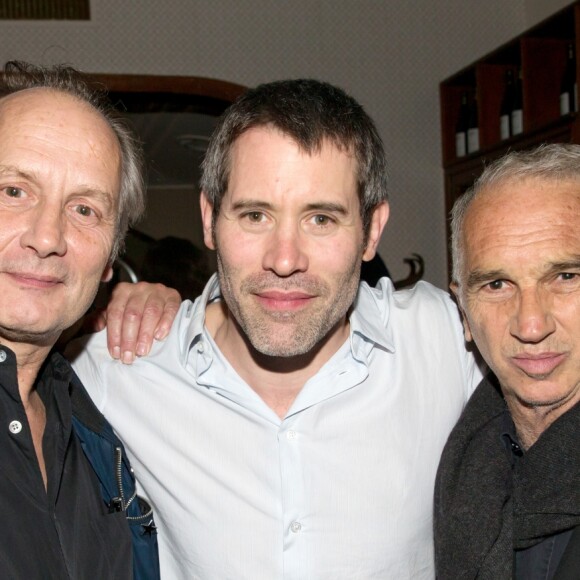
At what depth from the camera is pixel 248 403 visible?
1665 millimetres

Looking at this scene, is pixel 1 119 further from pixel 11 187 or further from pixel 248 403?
pixel 248 403

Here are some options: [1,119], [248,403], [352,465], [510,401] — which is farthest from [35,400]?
[510,401]

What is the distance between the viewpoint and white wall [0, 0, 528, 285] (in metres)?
4.14

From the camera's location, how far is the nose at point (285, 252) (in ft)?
5.12

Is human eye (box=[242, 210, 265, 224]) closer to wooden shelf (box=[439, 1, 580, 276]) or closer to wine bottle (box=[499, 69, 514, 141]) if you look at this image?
wooden shelf (box=[439, 1, 580, 276])

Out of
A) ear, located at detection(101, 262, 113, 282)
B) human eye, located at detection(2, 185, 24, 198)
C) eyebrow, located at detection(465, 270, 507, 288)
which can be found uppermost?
human eye, located at detection(2, 185, 24, 198)

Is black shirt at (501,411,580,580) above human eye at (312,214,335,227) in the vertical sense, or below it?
below

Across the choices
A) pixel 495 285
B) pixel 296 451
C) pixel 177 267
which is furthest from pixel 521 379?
pixel 177 267

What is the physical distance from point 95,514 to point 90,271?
49cm

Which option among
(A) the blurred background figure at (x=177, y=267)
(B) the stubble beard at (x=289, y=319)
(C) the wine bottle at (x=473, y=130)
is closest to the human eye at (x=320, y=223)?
(B) the stubble beard at (x=289, y=319)

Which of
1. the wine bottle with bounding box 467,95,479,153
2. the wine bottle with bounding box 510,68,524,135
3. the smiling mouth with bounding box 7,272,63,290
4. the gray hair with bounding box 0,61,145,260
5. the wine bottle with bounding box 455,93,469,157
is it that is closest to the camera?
the smiling mouth with bounding box 7,272,63,290

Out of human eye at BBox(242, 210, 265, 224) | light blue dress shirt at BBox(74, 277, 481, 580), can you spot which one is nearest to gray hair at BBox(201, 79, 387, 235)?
human eye at BBox(242, 210, 265, 224)

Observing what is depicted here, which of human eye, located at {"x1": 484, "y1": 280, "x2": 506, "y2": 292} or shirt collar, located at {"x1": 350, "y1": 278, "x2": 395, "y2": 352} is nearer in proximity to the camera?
human eye, located at {"x1": 484, "y1": 280, "x2": 506, "y2": 292}

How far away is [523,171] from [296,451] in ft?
2.50
